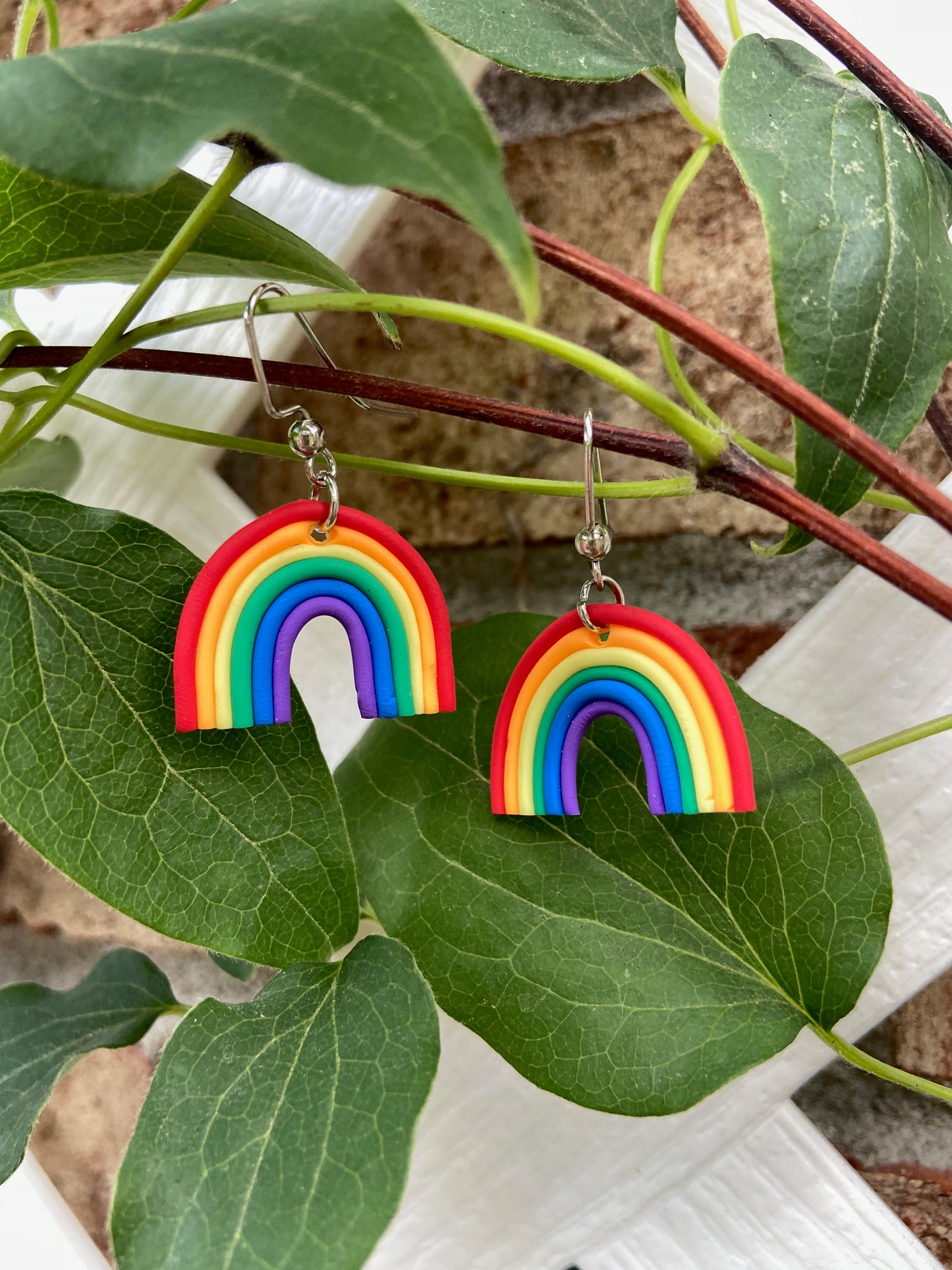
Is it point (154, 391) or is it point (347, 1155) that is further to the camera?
point (154, 391)

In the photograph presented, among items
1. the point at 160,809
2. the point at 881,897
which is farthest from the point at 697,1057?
the point at 160,809

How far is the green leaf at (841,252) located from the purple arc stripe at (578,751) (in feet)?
0.28

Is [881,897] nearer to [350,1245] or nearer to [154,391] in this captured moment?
[350,1245]

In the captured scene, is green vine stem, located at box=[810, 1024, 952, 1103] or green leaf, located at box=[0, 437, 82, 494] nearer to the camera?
green vine stem, located at box=[810, 1024, 952, 1103]

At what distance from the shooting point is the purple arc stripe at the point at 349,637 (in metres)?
0.32

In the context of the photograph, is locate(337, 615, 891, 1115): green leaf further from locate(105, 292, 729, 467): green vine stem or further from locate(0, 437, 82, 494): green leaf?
locate(0, 437, 82, 494): green leaf

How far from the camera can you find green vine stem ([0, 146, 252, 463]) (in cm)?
23

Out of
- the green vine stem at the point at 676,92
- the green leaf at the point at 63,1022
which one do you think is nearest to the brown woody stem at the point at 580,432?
the green vine stem at the point at 676,92

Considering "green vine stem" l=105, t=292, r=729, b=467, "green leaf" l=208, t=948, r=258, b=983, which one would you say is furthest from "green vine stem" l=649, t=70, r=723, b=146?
"green leaf" l=208, t=948, r=258, b=983

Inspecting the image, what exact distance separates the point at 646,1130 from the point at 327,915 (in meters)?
0.20

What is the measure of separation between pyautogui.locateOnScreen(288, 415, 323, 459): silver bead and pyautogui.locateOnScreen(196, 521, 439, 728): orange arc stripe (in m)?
0.03

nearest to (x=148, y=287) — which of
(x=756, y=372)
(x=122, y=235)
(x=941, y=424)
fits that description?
(x=122, y=235)

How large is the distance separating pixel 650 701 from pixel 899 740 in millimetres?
104

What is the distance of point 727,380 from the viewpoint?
438 millimetres
